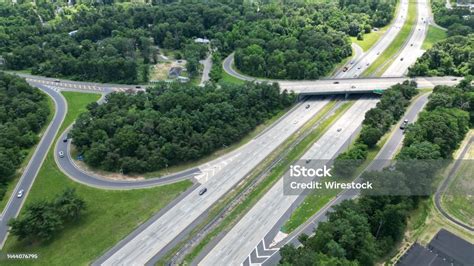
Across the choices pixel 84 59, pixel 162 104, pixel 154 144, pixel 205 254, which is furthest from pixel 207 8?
pixel 205 254

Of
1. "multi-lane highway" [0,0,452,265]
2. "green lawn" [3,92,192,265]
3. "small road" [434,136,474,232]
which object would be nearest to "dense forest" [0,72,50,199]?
"multi-lane highway" [0,0,452,265]

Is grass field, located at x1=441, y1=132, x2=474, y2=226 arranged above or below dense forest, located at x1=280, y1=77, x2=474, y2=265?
below

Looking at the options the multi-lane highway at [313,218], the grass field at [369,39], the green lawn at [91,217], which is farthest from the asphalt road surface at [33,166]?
the grass field at [369,39]

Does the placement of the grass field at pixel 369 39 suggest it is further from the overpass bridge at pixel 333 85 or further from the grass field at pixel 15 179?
the grass field at pixel 15 179

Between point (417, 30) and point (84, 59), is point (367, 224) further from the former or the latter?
point (417, 30)

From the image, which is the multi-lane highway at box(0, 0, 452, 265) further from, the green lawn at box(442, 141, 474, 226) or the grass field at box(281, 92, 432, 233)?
the green lawn at box(442, 141, 474, 226)

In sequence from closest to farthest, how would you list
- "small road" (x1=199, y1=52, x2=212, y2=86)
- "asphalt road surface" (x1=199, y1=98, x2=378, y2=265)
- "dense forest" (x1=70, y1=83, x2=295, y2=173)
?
"asphalt road surface" (x1=199, y1=98, x2=378, y2=265) → "dense forest" (x1=70, y1=83, x2=295, y2=173) → "small road" (x1=199, y1=52, x2=212, y2=86)
